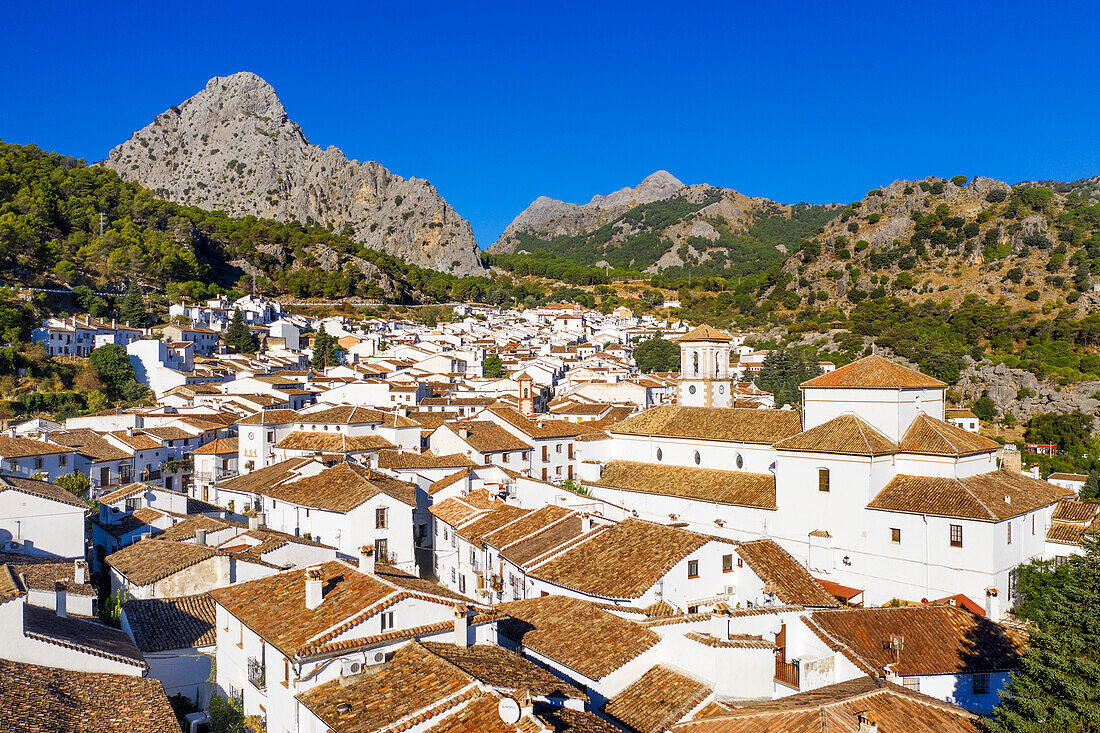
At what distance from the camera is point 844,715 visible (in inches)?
486

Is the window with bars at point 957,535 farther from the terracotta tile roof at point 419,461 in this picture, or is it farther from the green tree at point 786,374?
the green tree at point 786,374

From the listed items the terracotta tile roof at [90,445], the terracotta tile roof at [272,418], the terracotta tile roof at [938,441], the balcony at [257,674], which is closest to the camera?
the balcony at [257,674]

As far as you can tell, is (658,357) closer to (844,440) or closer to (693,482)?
(693,482)

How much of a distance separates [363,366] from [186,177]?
124m

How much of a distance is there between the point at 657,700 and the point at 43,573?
16.5 metres

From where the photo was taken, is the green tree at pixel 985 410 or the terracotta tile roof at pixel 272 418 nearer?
the terracotta tile roof at pixel 272 418

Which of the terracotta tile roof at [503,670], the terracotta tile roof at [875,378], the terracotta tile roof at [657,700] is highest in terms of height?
the terracotta tile roof at [875,378]

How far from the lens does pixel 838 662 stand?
52.7 feet

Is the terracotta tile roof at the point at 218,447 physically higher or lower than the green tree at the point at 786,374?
lower

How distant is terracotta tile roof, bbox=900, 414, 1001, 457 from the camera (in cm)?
2561

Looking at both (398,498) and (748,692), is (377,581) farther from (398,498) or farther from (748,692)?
(398,498)

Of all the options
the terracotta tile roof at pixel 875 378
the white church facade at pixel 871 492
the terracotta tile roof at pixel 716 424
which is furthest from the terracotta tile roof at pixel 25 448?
the terracotta tile roof at pixel 875 378

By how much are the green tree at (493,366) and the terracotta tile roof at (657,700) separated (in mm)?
56970

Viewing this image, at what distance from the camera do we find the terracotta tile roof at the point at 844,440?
1043 inches
